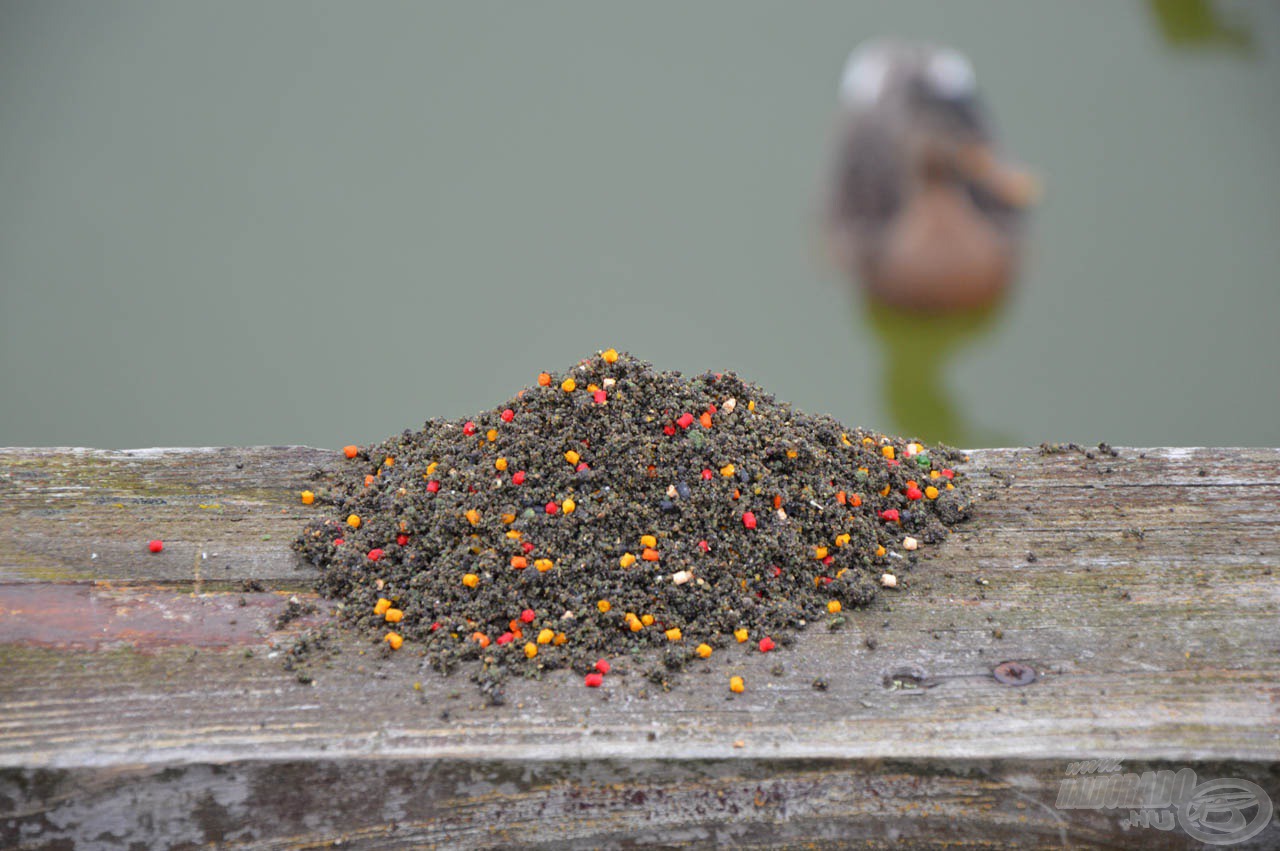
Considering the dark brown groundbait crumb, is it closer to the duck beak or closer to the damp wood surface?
the damp wood surface

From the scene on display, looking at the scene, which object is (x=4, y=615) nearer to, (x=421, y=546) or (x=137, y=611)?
(x=137, y=611)

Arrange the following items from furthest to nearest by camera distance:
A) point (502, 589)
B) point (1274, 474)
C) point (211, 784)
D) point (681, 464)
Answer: point (1274, 474)
point (681, 464)
point (502, 589)
point (211, 784)

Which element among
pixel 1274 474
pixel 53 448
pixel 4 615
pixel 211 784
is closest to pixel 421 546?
pixel 211 784

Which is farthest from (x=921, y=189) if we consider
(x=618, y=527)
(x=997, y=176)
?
(x=618, y=527)

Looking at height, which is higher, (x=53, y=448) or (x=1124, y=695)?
(x=53, y=448)

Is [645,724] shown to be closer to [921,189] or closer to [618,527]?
[618,527]

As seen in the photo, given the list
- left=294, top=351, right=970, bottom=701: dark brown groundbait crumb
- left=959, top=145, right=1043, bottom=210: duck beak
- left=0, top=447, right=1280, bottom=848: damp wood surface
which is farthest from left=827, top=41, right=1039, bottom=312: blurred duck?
left=0, top=447, right=1280, bottom=848: damp wood surface

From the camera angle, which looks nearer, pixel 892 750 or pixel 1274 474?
pixel 892 750
